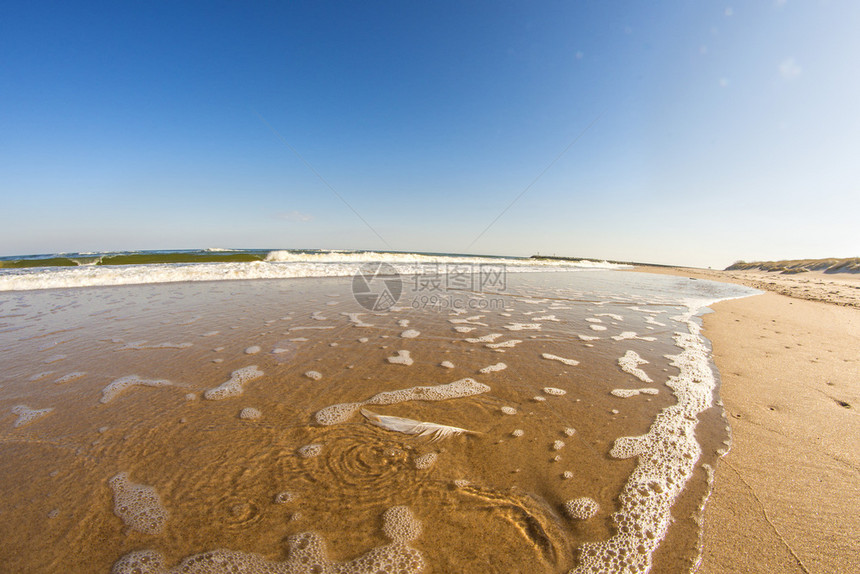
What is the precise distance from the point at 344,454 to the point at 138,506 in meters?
1.19

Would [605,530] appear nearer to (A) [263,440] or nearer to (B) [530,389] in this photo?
(B) [530,389]

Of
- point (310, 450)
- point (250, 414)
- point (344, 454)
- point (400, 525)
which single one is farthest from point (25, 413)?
point (400, 525)

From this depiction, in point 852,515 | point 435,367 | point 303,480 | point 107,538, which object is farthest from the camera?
point 435,367

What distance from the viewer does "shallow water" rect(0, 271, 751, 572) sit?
1.59 metres

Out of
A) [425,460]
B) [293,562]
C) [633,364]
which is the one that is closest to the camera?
[293,562]

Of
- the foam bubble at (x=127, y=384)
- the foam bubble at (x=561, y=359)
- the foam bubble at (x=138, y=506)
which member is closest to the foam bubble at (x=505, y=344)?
the foam bubble at (x=561, y=359)

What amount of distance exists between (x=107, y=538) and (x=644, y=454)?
3.48m

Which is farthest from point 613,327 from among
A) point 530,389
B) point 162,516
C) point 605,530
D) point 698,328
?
point 162,516

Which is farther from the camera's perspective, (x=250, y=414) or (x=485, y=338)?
(x=485, y=338)

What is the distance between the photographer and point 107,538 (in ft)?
5.33

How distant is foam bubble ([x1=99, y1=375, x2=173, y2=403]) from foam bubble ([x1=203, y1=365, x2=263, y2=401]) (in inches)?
24.3

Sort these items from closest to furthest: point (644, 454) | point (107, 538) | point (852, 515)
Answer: point (107, 538) → point (852, 515) → point (644, 454)

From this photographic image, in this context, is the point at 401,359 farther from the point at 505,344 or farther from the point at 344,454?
the point at 344,454

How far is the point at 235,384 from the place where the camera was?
334cm
